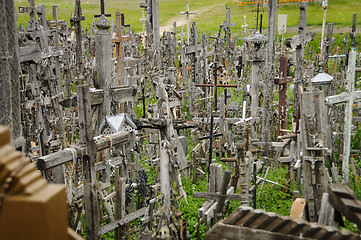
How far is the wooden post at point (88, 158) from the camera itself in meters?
4.05

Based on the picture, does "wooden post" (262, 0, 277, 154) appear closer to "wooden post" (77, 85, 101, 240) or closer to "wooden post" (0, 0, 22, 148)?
"wooden post" (77, 85, 101, 240)

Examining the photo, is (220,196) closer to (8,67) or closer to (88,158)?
(88,158)

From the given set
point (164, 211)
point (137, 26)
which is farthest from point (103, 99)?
point (137, 26)

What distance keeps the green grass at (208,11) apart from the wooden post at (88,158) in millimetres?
22428

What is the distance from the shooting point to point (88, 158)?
4098 mm

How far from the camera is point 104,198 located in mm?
5062

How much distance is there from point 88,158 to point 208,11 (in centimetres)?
3591

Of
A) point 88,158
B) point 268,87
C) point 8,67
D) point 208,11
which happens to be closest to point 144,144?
point 268,87

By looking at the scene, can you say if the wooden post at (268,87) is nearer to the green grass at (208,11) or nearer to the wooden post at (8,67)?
the wooden post at (8,67)

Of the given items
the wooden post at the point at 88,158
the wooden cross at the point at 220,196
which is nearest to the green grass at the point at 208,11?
the wooden cross at the point at 220,196

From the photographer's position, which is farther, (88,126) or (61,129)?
(61,129)

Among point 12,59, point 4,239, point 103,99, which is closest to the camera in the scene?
point 4,239

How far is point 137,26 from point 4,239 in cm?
3301

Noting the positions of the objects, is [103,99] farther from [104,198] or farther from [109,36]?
[104,198]
